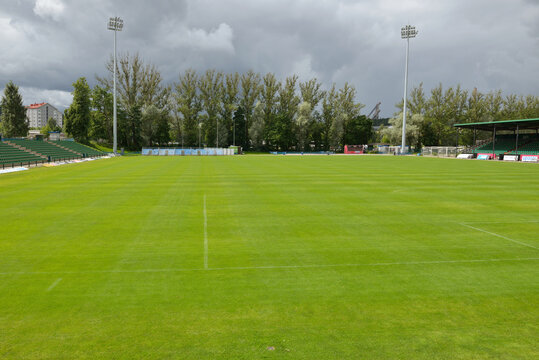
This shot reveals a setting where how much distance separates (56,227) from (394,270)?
996cm

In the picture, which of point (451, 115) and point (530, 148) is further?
point (451, 115)

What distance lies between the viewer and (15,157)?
39.5 metres

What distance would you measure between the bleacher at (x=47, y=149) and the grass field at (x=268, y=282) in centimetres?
3891

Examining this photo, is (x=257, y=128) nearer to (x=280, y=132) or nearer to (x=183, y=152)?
(x=280, y=132)

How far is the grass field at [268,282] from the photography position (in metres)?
4.66

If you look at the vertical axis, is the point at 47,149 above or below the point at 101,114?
below

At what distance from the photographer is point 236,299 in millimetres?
5938

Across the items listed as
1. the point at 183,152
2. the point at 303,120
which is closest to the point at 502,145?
the point at 303,120

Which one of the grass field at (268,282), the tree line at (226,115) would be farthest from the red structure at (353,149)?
the grass field at (268,282)

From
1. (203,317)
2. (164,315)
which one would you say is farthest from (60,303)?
(203,317)

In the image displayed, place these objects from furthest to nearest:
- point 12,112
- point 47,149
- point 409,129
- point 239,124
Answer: point 239,124, point 409,129, point 12,112, point 47,149

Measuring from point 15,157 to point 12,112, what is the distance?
144 ft

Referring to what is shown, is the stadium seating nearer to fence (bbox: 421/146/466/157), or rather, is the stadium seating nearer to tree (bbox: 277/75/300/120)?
fence (bbox: 421/146/466/157)

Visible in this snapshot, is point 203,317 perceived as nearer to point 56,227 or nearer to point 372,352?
point 372,352
